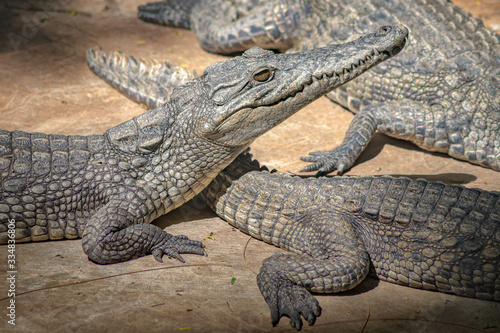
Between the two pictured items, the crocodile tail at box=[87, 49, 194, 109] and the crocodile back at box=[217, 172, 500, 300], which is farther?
the crocodile tail at box=[87, 49, 194, 109]

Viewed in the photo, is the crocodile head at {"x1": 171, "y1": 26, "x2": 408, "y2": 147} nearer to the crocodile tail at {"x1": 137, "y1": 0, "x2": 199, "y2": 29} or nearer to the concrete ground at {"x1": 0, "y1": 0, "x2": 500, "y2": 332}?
the concrete ground at {"x1": 0, "y1": 0, "x2": 500, "y2": 332}

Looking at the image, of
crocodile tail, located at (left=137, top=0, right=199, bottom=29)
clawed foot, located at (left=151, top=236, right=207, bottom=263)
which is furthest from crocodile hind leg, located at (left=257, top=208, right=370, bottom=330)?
crocodile tail, located at (left=137, top=0, right=199, bottom=29)

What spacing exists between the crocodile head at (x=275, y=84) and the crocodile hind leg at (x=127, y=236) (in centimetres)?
75

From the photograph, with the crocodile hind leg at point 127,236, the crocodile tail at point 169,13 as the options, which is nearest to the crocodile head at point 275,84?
the crocodile hind leg at point 127,236

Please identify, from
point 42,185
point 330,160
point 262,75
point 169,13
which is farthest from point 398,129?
point 169,13

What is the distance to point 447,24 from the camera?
5.31 meters

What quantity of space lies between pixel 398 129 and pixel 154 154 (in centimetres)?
271

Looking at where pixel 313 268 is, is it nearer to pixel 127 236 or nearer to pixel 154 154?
pixel 127 236

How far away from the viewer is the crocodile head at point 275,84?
348 centimetres

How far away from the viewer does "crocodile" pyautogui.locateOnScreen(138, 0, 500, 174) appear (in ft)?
15.9

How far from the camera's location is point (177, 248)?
350 centimetres

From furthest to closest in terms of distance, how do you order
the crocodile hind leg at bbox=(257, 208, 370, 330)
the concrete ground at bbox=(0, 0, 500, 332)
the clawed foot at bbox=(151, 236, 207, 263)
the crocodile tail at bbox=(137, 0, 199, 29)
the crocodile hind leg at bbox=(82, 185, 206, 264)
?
the crocodile tail at bbox=(137, 0, 199, 29), the clawed foot at bbox=(151, 236, 207, 263), the crocodile hind leg at bbox=(82, 185, 206, 264), the crocodile hind leg at bbox=(257, 208, 370, 330), the concrete ground at bbox=(0, 0, 500, 332)

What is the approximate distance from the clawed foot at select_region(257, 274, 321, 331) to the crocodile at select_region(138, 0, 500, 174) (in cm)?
169

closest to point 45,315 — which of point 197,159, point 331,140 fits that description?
point 197,159
